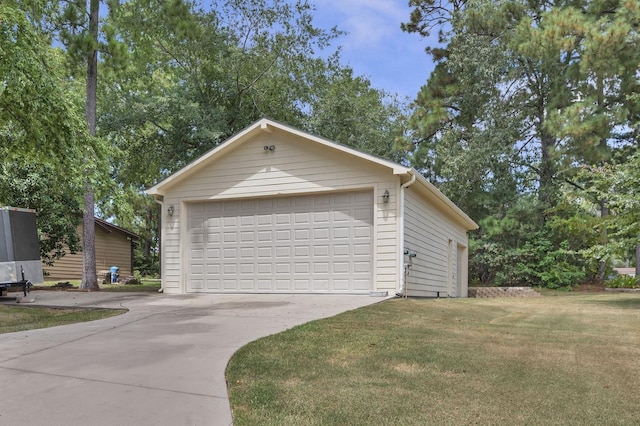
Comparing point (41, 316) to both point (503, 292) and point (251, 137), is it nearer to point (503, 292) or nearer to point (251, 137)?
point (251, 137)

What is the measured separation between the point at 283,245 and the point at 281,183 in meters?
1.40

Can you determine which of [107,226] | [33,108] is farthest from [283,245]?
[107,226]

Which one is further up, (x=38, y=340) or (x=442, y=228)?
(x=442, y=228)

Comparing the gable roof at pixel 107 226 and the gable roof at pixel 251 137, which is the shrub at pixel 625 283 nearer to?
the gable roof at pixel 251 137

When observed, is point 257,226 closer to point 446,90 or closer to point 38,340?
point 38,340

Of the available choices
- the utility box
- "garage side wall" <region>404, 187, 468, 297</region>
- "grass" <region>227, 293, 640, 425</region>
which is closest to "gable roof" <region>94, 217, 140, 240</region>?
the utility box

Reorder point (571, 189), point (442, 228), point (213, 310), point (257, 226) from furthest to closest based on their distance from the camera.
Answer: point (571, 189) → point (442, 228) → point (257, 226) → point (213, 310)

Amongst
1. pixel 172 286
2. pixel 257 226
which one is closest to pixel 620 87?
pixel 257 226

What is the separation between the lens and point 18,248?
9.94 metres

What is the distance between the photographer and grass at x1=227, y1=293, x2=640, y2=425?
122 inches

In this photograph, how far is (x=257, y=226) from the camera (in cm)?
1144

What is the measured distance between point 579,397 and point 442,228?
446 inches

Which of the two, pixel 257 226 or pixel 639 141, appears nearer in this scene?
pixel 257 226

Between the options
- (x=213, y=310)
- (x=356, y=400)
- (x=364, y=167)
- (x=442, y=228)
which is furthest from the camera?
(x=442, y=228)
